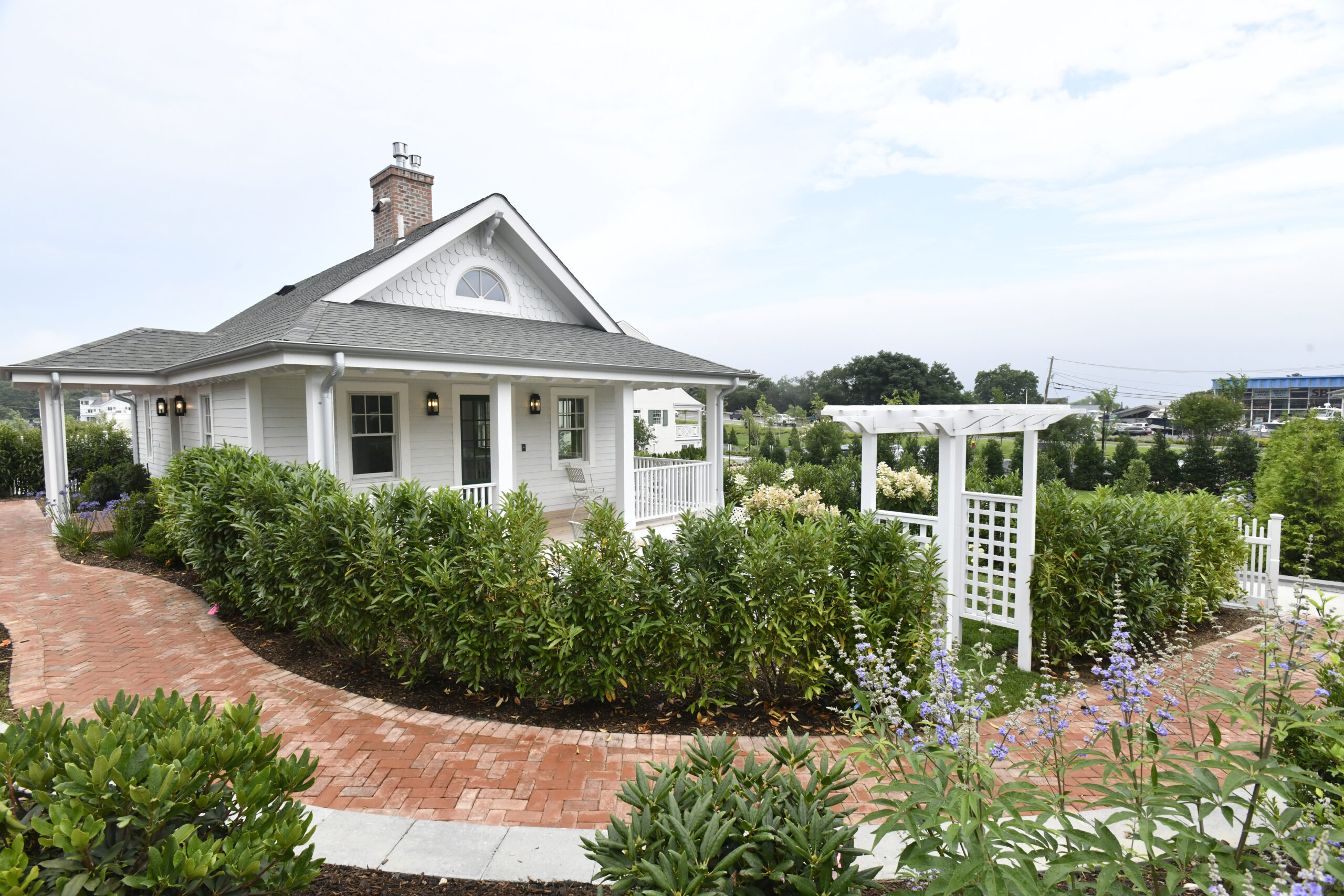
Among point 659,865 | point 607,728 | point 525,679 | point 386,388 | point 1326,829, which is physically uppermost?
point 386,388

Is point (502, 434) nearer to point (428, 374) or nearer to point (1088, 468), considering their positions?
point (428, 374)

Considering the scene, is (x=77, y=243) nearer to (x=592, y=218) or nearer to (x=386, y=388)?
(x=592, y=218)

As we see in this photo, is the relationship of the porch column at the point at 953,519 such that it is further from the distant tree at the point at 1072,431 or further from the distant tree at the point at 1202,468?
the distant tree at the point at 1202,468

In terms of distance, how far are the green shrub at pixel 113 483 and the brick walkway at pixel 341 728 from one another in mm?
5695

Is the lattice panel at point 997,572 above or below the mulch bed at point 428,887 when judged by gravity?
above

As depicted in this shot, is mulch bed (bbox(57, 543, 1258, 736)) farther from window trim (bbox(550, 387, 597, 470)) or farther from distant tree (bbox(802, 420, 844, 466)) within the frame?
distant tree (bbox(802, 420, 844, 466))

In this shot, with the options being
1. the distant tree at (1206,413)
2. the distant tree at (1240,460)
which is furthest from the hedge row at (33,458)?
the distant tree at (1206,413)

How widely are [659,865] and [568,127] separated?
15219 mm

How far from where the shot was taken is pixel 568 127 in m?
14.1

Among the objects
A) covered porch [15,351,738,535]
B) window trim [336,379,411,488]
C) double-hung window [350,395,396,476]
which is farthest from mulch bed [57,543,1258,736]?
double-hung window [350,395,396,476]

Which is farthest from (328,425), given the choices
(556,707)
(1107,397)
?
(1107,397)

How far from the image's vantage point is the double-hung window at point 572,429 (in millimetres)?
11797

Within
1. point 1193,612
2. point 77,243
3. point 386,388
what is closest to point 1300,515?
point 1193,612

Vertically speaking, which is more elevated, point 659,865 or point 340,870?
point 659,865
